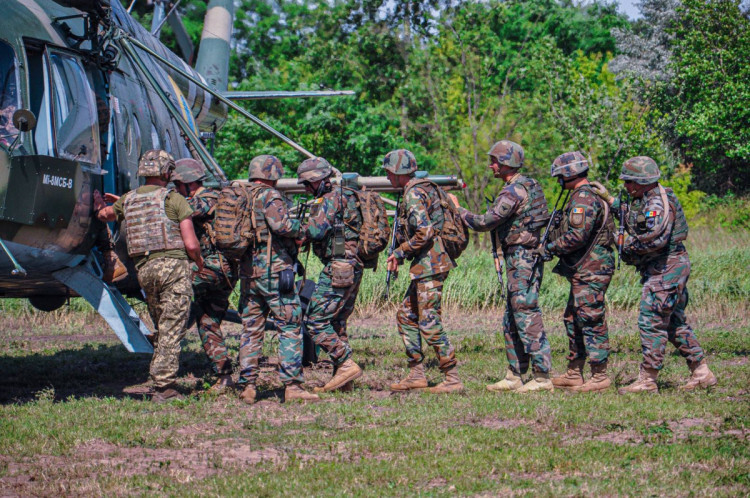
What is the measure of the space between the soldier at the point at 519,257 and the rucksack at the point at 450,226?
9cm

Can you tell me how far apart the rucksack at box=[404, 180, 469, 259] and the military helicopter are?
1051mm

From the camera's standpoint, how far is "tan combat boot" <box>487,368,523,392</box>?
303 inches

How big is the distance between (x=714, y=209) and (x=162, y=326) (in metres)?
24.8

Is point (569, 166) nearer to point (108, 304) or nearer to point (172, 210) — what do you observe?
Answer: point (172, 210)

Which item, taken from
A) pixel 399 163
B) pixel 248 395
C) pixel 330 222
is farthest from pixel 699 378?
pixel 248 395

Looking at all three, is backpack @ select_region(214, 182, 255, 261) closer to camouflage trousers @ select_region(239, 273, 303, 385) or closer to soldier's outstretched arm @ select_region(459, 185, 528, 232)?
camouflage trousers @ select_region(239, 273, 303, 385)

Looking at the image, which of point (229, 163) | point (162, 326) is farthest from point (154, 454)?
point (229, 163)

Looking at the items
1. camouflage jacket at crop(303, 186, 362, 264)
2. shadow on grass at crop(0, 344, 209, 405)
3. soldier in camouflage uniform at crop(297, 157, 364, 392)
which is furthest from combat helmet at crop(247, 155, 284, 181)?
shadow on grass at crop(0, 344, 209, 405)

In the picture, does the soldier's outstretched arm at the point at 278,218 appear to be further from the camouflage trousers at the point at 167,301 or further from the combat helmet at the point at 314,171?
the camouflage trousers at the point at 167,301

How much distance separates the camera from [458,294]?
14.5 metres

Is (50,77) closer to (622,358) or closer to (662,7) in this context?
(622,358)

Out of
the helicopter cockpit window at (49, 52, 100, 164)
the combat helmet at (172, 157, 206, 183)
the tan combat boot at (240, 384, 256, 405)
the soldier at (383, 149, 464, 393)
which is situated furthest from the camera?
the combat helmet at (172, 157, 206, 183)

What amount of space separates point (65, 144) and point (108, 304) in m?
1.33

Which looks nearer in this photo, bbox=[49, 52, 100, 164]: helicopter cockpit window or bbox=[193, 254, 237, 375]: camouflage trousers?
bbox=[49, 52, 100, 164]: helicopter cockpit window
